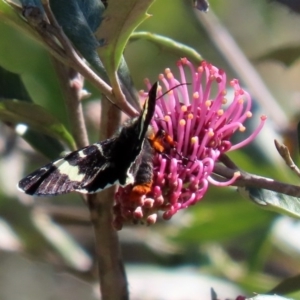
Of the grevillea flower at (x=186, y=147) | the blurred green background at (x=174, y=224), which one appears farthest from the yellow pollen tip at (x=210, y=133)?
the blurred green background at (x=174, y=224)

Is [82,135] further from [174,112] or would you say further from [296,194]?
[296,194]

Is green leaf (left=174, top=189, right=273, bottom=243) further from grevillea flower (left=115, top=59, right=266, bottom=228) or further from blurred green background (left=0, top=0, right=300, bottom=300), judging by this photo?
grevillea flower (left=115, top=59, right=266, bottom=228)

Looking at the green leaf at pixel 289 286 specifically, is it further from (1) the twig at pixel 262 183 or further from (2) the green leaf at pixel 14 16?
(2) the green leaf at pixel 14 16

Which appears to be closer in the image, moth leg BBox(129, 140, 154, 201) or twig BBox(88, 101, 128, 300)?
moth leg BBox(129, 140, 154, 201)

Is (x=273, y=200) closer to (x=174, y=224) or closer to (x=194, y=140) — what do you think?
(x=194, y=140)

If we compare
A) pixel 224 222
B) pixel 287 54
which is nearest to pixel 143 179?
pixel 287 54

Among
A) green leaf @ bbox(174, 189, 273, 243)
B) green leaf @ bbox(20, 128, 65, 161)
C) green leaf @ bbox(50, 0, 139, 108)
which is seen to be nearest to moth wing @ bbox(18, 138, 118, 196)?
green leaf @ bbox(50, 0, 139, 108)

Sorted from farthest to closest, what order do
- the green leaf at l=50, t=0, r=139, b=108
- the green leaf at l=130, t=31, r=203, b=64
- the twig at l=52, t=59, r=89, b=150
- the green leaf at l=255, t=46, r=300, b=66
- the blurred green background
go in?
the blurred green background → the green leaf at l=255, t=46, r=300, b=66 → the green leaf at l=130, t=31, r=203, b=64 → the twig at l=52, t=59, r=89, b=150 → the green leaf at l=50, t=0, r=139, b=108
